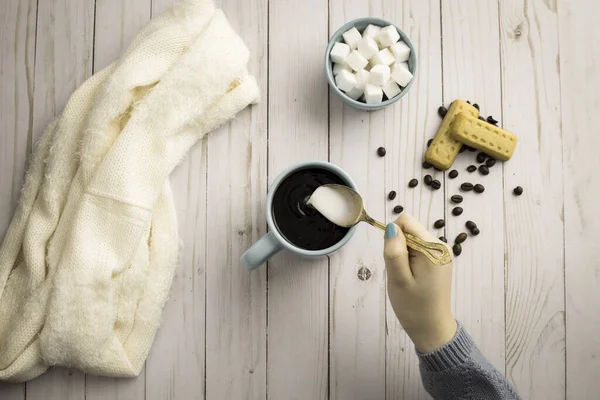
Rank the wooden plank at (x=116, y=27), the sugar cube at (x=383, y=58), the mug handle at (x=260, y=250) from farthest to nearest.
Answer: the wooden plank at (x=116, y=27) → the sugar cube at (x=383, y=58) → the mug handle at (x=260, y=250)

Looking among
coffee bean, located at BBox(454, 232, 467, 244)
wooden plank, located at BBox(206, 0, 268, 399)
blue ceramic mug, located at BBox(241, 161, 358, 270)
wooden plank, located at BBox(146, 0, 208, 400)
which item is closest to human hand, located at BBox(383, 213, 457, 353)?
blue ceramic mug, located at BBox(241, 161, 358, 270)

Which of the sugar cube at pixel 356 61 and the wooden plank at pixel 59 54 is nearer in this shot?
the sugar cube at pixel 356 61

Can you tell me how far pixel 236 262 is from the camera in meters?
1.14

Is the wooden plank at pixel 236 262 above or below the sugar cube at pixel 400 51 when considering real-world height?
below

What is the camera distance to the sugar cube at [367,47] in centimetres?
106

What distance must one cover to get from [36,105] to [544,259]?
119 centimetres

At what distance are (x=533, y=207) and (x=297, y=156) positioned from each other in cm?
54

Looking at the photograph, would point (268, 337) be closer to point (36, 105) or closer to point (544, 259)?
Answer: point (544, 259)

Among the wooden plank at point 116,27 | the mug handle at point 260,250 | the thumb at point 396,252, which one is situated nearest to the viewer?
the thumb at point 396,252

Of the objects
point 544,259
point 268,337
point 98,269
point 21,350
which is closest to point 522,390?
point 544,259

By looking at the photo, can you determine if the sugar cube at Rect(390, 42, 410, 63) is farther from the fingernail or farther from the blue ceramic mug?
the fingernail

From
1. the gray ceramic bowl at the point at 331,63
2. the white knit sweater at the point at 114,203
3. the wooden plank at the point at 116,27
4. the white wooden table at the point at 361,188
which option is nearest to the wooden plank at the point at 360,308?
the white wooden table at the point at 361,188

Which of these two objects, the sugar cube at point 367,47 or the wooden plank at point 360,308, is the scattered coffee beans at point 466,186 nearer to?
the wooden plank at point 360,308

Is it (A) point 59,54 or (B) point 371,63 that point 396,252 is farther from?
(A) point 59,54
